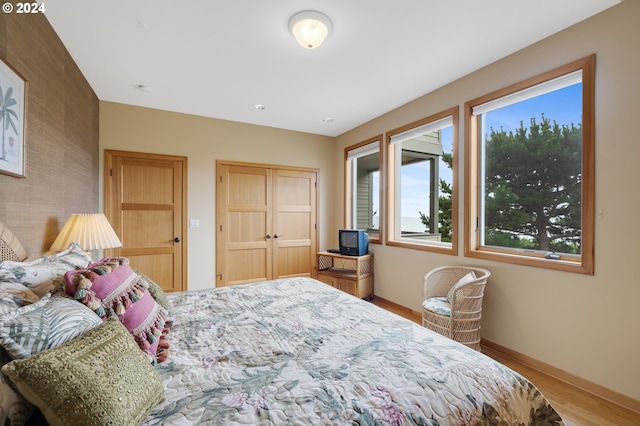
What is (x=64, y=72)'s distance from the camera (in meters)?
2.36

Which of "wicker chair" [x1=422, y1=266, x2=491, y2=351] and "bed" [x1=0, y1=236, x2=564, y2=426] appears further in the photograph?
"wicker chair" [x1=422, y1=266, x2=491, y2=351]

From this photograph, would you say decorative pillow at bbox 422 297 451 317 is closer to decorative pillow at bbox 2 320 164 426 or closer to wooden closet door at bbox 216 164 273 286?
decorative pillow at bbox 2 320 164 426

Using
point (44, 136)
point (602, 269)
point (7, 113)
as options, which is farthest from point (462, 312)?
point (44, 136)

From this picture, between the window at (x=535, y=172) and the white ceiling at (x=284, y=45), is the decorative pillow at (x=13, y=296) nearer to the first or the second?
the white ceiling at (x=284, y=45)

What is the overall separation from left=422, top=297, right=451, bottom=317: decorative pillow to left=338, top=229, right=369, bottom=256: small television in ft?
4.43

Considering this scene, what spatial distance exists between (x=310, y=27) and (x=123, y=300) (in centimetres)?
210

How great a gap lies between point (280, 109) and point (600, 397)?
4.08 meters

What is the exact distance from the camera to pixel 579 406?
73.9 inches

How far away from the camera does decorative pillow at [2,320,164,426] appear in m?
0.71

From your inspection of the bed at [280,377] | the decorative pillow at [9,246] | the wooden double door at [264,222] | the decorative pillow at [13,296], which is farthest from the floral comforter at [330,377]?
the wooden double door at [264,222]

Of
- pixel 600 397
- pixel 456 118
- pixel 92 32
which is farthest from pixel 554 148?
pixel 92 32

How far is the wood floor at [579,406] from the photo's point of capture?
5.72ft

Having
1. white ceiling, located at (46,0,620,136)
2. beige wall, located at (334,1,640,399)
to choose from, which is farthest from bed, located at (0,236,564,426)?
white ceiling, located at (46,0,620,136)

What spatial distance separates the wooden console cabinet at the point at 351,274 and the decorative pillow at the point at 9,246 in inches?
127
